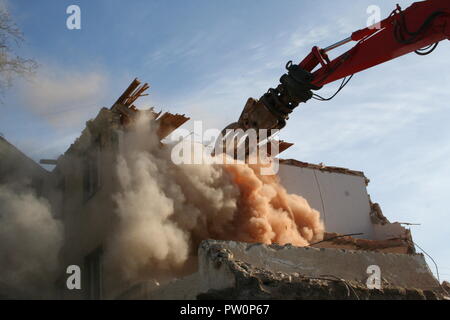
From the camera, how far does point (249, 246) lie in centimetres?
811

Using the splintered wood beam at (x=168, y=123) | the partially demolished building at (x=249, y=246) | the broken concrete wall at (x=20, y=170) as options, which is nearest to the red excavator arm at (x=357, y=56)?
the splintered wood beam at (x=168, y=123)

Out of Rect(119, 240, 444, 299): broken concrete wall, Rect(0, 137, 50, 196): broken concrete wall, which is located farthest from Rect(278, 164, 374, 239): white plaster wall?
Rect(0, 137, 50, 196): broken concrete wall

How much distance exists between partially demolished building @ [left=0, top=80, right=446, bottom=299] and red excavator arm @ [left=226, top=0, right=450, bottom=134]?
2568 mm

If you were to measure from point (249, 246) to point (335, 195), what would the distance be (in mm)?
9262

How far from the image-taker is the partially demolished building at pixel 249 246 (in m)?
7.32

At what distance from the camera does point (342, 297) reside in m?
7.27

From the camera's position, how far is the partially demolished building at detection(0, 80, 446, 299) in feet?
24.0

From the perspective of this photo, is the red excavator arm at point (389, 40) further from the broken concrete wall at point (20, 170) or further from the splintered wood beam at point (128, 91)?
the broken concrete wall at point (20, 170)

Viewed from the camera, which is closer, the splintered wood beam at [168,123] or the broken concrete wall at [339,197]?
the splintered wood beam at [168,123]

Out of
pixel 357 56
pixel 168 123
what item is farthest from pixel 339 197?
pixel 357 56

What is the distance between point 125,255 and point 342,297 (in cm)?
591

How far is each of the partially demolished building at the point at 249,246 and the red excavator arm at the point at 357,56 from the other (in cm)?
257
